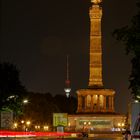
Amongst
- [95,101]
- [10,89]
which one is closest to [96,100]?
[95,101]

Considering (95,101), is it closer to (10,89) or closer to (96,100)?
(96,100)

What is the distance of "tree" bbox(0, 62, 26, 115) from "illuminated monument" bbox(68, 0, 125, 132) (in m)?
85.6

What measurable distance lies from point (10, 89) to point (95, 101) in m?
97.7

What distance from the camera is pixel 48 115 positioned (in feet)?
607

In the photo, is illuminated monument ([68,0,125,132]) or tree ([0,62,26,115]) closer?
tree ([0,62,26,115])

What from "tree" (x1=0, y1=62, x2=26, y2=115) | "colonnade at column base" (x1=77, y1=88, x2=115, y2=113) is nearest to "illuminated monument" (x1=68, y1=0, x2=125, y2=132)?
"colonnade at column base" (x1=77, y1=88, x2=115, y2=113)

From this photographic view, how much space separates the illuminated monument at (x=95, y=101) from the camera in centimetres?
18262

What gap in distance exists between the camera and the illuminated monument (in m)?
183

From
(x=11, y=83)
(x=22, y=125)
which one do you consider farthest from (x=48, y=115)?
(x=11, y=83)

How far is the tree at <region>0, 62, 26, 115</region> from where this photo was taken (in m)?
86.6

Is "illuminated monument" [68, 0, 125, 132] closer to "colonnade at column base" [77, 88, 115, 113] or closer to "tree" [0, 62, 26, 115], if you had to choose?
"colonnade at column base" [77, 88, 115, 113]

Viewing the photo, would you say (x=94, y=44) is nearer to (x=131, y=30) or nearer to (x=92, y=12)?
(x=92, y=12)

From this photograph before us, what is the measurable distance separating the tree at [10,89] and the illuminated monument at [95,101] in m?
85.6

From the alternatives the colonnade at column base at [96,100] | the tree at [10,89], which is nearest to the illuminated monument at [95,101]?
the colonnade at column base at [96,100]
